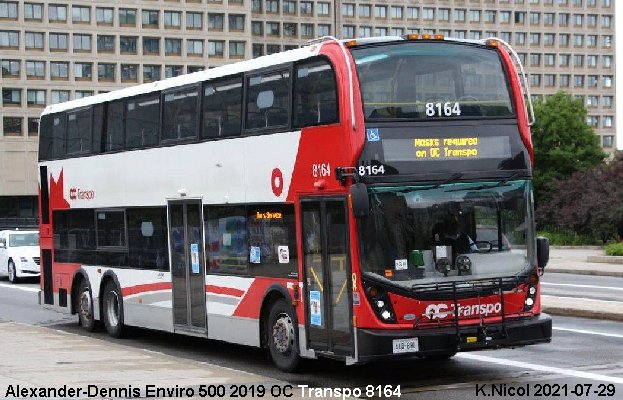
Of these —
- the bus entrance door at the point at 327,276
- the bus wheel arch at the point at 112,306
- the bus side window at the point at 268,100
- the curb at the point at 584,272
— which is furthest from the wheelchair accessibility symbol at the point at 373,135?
the curb at the point at 584,272

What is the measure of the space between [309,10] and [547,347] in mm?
131981

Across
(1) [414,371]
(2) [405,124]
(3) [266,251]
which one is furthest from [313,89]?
(1) [414,371]

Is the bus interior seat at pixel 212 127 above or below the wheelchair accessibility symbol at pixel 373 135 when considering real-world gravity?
above

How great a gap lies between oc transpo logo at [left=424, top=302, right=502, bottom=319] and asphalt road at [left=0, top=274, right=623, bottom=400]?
0.81 meters

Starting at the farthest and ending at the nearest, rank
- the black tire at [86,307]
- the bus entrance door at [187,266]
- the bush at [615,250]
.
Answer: the bush at [615,250] < the black tire at [86,307] < the bus entrance door at [187,266]

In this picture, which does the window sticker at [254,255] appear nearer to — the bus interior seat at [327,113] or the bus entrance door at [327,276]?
the bus entrance door at [327,276]

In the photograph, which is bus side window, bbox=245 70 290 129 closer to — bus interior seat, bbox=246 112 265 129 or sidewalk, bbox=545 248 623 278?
bus interior seat, bbox=246 112 265 129

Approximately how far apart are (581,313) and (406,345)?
369 inches

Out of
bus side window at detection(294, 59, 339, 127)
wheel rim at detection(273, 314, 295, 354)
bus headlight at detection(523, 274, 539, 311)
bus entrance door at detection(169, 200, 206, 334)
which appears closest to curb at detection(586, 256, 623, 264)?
bus entrance door at detection(169, 200, 206, 334)

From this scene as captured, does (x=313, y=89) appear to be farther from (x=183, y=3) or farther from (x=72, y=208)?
(x=183, y=3)

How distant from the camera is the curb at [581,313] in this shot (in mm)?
21000

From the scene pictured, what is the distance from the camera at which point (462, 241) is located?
45.1 ft

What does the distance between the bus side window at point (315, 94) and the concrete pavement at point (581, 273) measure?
8.59m

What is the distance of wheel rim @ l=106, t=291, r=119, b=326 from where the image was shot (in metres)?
20.7
